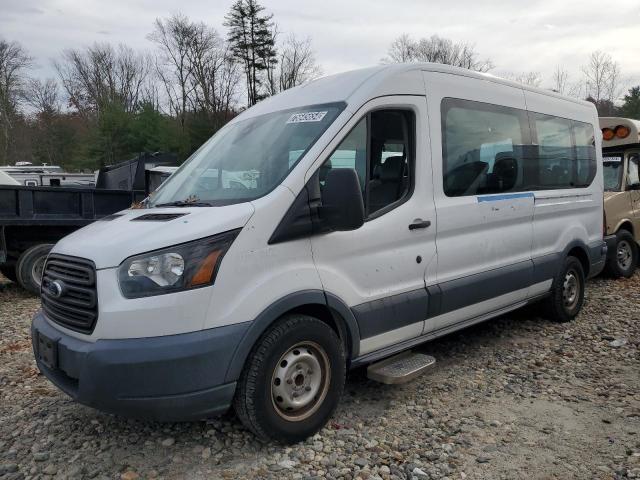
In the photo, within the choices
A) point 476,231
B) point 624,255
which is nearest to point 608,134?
point 624,255

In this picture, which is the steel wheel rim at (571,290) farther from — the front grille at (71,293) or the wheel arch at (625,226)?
the front grille at (71,293)

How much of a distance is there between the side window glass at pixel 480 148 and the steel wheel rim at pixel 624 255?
4474mm

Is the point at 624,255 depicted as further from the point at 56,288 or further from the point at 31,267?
the point at 31,267

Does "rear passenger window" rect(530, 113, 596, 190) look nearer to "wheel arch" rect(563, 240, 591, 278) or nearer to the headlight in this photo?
"wheel arch" rect(563, 240, 591, 278)

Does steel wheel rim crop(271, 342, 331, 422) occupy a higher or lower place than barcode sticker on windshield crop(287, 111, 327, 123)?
lower

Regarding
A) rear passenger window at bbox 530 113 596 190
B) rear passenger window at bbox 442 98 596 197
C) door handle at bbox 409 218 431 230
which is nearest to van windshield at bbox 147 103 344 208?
door handle at bbox 409 218 431 230

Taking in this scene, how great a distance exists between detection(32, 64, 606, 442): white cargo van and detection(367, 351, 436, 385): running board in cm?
13

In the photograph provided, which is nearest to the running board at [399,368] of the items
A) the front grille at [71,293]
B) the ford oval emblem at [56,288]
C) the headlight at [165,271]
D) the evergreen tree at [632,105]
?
the headlight at [165,271]

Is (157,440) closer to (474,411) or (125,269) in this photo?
(125,269)

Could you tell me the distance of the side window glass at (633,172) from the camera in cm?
854

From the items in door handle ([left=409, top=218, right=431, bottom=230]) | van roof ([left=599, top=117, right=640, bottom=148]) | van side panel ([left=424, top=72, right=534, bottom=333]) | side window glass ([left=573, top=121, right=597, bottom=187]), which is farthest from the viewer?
van roof ([left=599, top=117, right=640, bottom=148])

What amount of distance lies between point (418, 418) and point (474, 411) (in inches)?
17.2

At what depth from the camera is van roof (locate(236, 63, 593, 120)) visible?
3654 mm

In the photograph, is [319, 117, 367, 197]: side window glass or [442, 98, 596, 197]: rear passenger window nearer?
[319, 117, 367, 197]: side window glass
